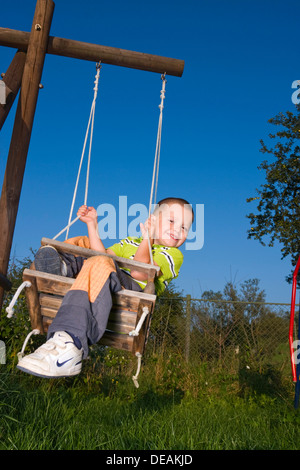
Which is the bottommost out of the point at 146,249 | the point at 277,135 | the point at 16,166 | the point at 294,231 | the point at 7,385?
the point at 7,385

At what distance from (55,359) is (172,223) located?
1.36 m

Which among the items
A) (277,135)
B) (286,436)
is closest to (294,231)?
(277,135)

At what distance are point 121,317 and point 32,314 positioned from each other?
697mm

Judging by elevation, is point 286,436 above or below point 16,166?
below

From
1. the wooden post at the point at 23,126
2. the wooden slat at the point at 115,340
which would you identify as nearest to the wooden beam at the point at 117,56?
the wooden post at the point at 23,126

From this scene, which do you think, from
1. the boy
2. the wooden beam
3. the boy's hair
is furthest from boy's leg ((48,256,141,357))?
the wooden beam

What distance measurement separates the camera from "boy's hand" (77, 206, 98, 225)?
129 inches

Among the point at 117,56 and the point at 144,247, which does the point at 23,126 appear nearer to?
the point at 117,56

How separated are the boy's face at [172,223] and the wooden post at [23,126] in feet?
3.55

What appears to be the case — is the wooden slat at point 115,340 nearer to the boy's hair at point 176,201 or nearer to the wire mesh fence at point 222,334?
the boy's hair at point 176,201

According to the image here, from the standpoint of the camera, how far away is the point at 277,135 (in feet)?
39.9

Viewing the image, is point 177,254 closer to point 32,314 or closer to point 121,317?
point 121,317

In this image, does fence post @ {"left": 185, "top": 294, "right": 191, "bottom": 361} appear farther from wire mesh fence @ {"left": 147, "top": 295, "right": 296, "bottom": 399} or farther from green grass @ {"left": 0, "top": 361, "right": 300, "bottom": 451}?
green grass @ {"left": 0, "top": 361, "right": 300, "bottom": 451}

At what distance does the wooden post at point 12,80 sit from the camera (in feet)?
11.1
